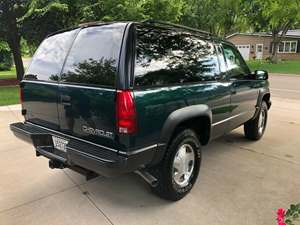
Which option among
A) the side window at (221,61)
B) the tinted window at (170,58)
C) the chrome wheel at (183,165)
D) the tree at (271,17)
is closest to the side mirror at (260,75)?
the side window at (221,61)

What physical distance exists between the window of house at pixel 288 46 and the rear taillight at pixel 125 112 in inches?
1561

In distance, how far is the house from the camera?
36.8 meters

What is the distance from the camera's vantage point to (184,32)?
3270 mm

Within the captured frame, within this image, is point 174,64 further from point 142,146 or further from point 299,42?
point 299,42

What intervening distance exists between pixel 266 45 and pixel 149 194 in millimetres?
39300

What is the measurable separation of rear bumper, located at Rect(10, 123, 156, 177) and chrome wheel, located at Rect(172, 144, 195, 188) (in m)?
0.57

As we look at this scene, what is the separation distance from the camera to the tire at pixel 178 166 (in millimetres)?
2953

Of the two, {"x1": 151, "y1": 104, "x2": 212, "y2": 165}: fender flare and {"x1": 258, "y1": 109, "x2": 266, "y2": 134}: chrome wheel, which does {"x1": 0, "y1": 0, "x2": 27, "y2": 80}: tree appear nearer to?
{"x1": 258, "y1": 109, "x2": 266, "y2": 134}: chrome wheel

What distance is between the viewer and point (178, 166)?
125 inches

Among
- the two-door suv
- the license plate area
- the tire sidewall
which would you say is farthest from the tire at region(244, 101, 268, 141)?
the license plate area

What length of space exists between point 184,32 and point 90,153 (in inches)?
69.8

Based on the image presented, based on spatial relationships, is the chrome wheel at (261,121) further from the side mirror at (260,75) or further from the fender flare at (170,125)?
the fender flare at (170,125)

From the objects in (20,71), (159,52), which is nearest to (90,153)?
(159,52)

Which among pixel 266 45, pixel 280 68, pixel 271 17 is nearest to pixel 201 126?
pixel 280 68
